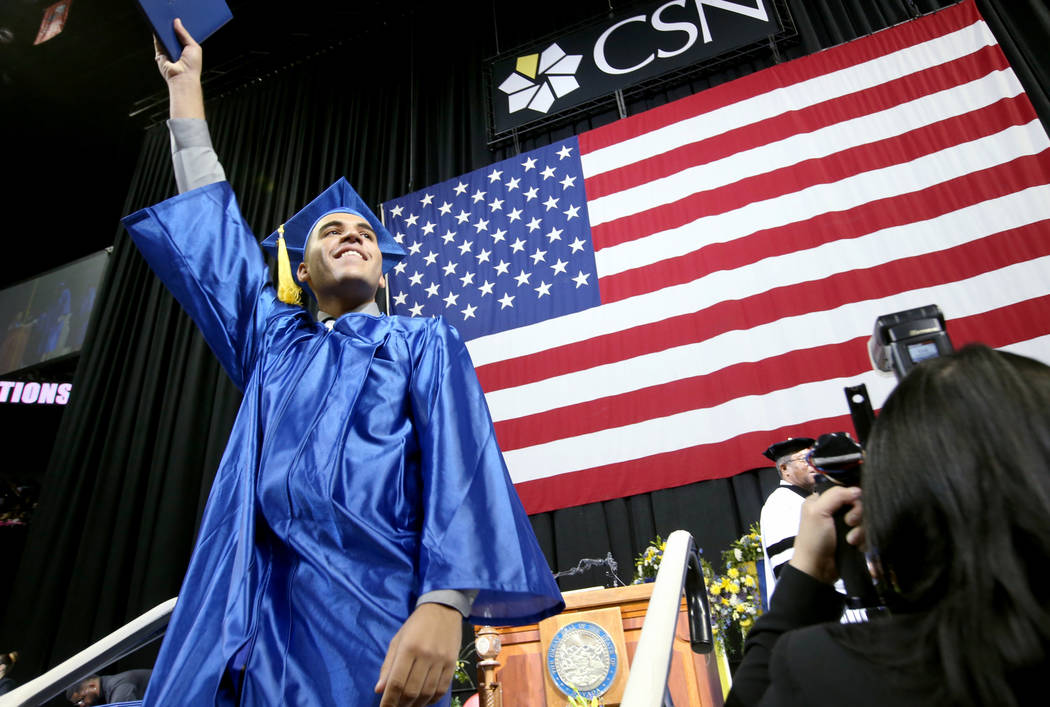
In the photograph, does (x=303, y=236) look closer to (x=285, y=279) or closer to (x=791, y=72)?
(x=285, y=279)

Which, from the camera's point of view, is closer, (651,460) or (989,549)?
(989,549)

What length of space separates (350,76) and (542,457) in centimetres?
428

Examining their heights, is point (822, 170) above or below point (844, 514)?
above

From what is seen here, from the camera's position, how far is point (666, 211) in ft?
13.5

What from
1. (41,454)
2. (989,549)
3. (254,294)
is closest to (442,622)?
(989,549)

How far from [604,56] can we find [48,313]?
5950 mm

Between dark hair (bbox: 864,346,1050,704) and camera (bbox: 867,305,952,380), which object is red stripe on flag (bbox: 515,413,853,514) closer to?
camera (bbox: 867,305,952,380)

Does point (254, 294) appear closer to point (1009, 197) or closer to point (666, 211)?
point (666, 211)

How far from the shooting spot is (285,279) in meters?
1.31

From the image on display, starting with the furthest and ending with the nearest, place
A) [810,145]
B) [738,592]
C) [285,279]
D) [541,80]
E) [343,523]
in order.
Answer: [541,80], [810,145], [738,592], [285,279], [343,523]

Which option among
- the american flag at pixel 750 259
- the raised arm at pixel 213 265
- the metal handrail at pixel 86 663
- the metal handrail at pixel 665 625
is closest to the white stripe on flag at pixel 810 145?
the american flag at pixel 750 259

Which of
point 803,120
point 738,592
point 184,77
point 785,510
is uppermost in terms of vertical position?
point 803,120

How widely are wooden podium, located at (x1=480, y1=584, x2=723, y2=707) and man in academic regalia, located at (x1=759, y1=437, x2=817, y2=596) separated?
1.51 ft

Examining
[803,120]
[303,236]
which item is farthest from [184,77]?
[803,120]
